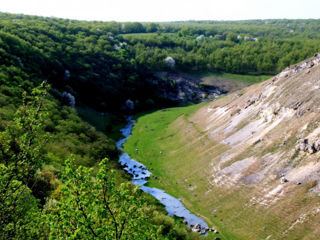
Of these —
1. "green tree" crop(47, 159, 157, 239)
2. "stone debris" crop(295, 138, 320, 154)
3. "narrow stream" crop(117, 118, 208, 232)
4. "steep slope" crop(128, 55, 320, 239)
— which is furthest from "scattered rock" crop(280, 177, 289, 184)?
"green tree" crop(47, 159, 157, 239)

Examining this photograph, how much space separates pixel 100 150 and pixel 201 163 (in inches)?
1208

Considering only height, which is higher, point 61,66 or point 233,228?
point 61,66

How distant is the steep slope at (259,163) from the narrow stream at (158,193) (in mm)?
2204

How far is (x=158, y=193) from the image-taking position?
78375mm

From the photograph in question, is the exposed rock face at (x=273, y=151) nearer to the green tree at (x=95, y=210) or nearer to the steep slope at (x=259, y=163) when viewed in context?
the steep slope at (x=259, y=163)

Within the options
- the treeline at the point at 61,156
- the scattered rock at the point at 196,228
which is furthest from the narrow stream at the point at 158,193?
the treeline at the point at 61,156

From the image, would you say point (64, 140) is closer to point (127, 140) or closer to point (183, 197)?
point (183, 197)

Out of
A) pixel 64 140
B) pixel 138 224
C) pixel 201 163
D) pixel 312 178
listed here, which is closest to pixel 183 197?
pixel 201 163

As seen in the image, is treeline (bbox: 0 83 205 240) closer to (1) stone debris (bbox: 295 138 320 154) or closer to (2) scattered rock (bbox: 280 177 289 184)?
(2) scattered rock (bbox: 280 177 289 184)

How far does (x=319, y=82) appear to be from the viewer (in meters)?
78.2

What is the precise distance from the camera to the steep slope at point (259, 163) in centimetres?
5569

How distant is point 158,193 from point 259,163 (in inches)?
1033

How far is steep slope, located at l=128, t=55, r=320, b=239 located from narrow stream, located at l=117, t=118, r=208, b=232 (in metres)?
2.20

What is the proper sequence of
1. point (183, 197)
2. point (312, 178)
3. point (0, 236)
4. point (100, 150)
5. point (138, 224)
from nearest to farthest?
point (0, 236) → point (138, 224) → point (312, 178) → point (183, 197) → point (100, 150)
